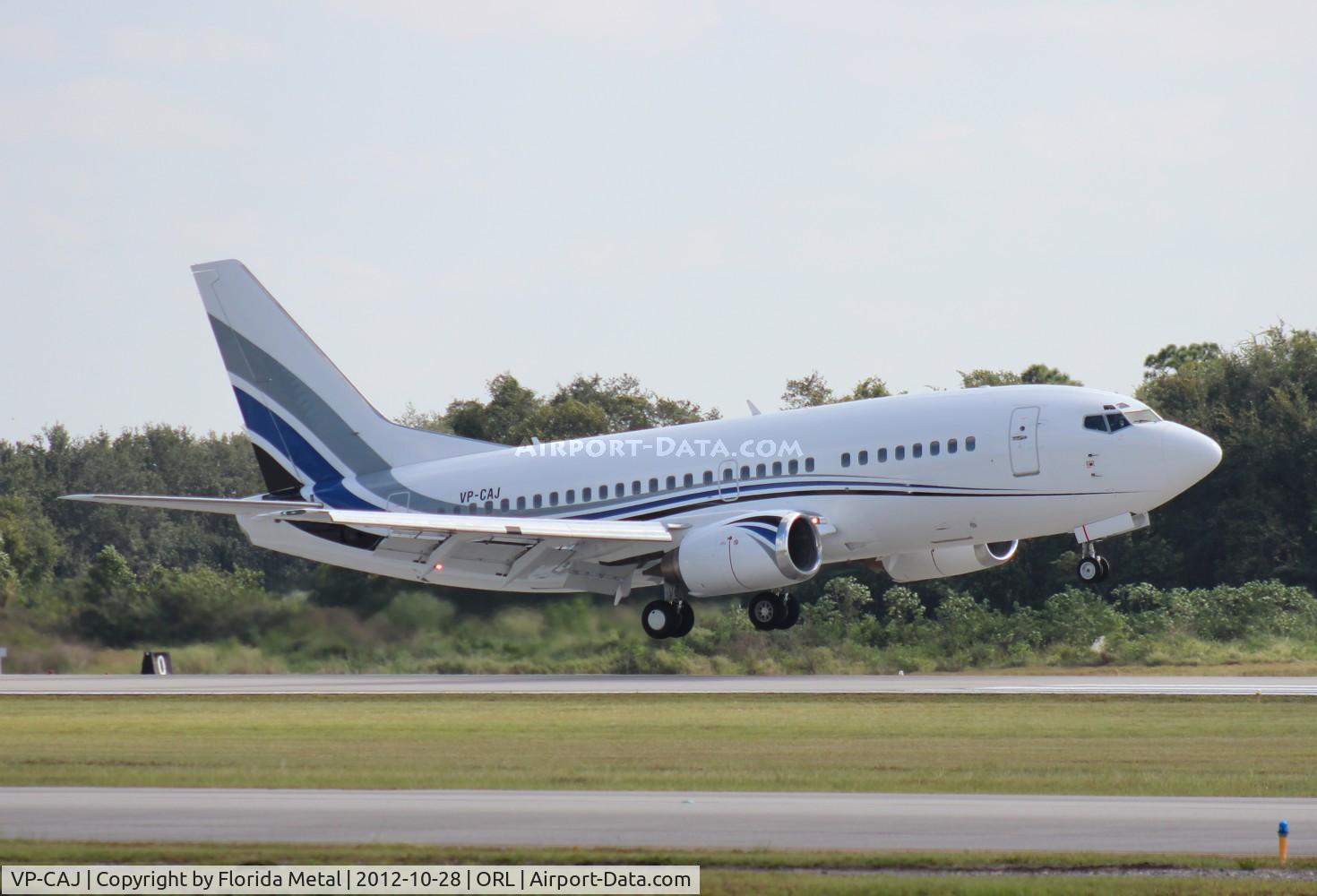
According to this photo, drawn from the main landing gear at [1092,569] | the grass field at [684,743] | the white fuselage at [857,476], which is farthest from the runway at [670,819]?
the white fuselage at [857,476]

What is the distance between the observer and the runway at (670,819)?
52.7 feet

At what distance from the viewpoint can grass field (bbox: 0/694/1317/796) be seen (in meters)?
21.5

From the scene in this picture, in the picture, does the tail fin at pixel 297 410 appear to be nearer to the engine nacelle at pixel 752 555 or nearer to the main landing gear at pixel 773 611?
the engine nacelle at pixel 752 555

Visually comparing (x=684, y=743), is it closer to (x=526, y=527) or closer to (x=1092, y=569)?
(x=1092, y=569)

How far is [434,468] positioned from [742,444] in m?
8.71

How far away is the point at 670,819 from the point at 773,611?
23.1m

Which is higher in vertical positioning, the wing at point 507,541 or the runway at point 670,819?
the wing at point 507,541

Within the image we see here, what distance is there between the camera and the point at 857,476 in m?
38.3

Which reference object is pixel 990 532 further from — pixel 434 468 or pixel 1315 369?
pixel 1315 369

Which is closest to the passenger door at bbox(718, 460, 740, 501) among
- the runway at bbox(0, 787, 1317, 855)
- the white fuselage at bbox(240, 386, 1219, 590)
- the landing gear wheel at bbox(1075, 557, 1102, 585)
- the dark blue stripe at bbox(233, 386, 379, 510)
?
the white fuselage at bbox(240, 386, 1219, 590)

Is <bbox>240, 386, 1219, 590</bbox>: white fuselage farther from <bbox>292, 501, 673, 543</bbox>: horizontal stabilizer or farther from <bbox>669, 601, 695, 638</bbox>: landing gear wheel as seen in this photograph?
<bbox>669, 601, 695, 638</bbox>: landing gear wheel

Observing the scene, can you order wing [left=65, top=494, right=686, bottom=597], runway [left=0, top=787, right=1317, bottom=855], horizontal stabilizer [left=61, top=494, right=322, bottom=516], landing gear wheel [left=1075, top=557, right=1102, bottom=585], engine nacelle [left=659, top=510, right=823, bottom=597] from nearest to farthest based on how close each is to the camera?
1. runway [left=0, top=787, right=1317, bottom=855]
2. landing gear wheel [left=1075, top=557, right=1102, bottom=585]
3. horizontal stabilizer [left=61, top=494, right=322, bottom=516]
4. engine nacelle [left=659, top=510, right=823, bottom=597]
5. wing [left=65, top=494, right=686, bottom=597]

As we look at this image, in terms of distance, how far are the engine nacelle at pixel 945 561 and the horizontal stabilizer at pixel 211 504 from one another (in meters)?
13.3

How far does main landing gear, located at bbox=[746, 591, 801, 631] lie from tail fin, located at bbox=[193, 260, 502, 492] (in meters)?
8.83
